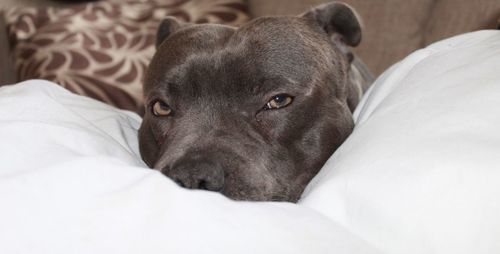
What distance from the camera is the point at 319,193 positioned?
0.96 m

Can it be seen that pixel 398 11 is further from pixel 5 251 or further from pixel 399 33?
pixel 5 251

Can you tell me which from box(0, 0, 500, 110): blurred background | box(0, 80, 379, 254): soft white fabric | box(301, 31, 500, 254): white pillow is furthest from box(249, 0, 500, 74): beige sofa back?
box(0, 80, 379, 254): soft white fabric

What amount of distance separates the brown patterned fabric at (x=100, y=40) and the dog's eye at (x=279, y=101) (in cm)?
128

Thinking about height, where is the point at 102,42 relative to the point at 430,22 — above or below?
below

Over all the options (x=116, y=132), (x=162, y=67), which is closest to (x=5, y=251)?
(x=116, y=132)

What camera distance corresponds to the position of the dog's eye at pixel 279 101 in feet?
4.83

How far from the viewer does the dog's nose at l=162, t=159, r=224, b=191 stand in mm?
1150

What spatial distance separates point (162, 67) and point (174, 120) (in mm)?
155

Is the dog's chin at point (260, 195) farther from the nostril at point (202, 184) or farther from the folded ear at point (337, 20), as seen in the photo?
the folded ear at point (337, 20)

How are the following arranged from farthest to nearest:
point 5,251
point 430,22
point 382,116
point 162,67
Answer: point 430,22
point 162,67
point 382,116
point 5,251

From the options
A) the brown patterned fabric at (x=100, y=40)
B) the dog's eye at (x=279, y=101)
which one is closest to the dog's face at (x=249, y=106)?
the dog's eye at (x=279, y=101)

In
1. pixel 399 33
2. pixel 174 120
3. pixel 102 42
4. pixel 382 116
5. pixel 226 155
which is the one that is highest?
Answer: pixel 382 116

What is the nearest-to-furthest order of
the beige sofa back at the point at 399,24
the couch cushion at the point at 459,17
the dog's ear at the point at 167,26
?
the dog's ear at the point at 167,26 → the couch cushion at the point at 459,17 → the beige sofa back at the point at 399,24

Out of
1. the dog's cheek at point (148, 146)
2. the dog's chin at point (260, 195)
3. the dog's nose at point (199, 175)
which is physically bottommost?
the dog's cheek at point (148, 146)
